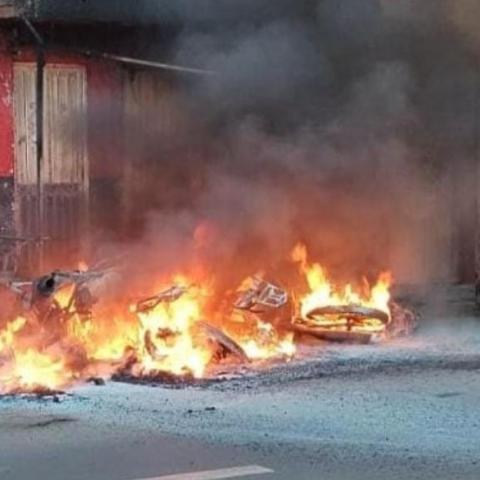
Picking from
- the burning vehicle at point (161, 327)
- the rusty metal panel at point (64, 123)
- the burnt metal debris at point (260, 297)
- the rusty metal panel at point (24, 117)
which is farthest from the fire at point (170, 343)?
the rusty metal panel at point (24, 117)

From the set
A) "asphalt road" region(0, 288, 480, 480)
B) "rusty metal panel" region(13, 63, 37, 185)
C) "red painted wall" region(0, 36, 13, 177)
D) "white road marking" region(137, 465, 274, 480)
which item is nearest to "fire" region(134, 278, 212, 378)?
"asphalt road" region(0, 288, 480, 480)

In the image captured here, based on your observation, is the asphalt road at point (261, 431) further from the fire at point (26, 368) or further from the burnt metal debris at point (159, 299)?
the burnt metal debris at point (159, 299)

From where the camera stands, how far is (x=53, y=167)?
1268 cm

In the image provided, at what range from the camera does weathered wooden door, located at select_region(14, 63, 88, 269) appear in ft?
41.0

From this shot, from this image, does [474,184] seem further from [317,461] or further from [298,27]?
[317,461]

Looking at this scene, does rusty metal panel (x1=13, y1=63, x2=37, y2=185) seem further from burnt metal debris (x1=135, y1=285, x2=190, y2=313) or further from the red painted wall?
burnt metal debris (x1=135, y1=285, x2=190, y2=313)

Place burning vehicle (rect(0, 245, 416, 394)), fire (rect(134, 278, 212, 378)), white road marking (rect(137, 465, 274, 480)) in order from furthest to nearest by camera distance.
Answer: fire (rect(134, 278, 212, 378)), burning vehicle (rect(0, 245, 416, 394)), white road marking (rect(137, 465, 274, 480))

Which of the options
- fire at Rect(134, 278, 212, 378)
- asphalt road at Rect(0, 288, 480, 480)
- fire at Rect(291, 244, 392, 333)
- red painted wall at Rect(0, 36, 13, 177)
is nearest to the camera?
asphalt road at Rect(0, 288, 480, 480)

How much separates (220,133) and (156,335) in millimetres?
3151

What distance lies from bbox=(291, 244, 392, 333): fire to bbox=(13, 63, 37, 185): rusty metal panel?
2898 mm

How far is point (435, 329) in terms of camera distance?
1276 centimetres

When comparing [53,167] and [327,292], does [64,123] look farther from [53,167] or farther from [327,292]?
[327,292]

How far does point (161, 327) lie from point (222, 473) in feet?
12.7

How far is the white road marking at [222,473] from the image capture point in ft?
22.0
